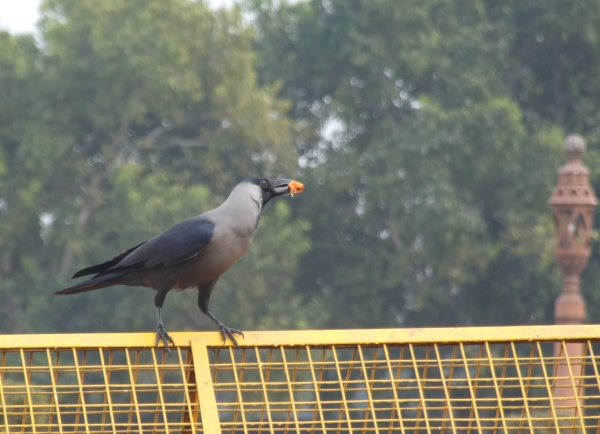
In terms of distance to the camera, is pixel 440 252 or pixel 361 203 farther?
pixel 361 203

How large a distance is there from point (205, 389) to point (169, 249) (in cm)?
186

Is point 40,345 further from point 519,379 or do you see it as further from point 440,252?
point 440,252

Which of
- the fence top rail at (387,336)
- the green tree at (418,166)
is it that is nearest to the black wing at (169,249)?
the fence top rail at (387,336)

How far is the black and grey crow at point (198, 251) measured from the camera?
4.78 metres

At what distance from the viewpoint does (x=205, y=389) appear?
3.10m

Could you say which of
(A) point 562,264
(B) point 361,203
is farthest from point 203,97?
(A) point 562,264

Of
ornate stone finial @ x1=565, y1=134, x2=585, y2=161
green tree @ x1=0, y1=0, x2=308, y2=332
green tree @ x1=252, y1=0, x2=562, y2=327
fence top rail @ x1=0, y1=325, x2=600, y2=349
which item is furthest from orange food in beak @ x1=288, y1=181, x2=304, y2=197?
green tree @ x1=252, y1=0, x2=562, y2=327

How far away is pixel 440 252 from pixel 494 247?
4.33 ft

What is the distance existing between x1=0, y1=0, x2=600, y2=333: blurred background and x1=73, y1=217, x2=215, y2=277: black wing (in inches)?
698

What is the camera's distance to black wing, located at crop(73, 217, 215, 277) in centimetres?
479

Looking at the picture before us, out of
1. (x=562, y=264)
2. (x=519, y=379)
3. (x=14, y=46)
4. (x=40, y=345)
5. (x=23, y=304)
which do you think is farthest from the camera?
(x=14, y=46)

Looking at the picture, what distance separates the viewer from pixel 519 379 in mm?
3186

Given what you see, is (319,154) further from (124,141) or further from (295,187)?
(295,187)

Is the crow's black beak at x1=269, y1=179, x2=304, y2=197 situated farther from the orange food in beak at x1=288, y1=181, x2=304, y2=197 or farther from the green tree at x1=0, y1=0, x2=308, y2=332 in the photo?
the green tree at x1=0, y1=0, x2=308, y2=332
